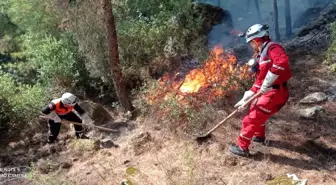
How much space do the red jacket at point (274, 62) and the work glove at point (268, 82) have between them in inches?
2.0

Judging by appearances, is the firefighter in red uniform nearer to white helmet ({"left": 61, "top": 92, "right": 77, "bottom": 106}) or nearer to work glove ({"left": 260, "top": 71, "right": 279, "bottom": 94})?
work glove ({"left": 260, "top": 71, "right": 279, "bottom": 94})

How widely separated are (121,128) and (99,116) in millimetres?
837

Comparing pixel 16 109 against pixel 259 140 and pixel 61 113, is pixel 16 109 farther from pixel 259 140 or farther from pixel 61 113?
pixel 259 140

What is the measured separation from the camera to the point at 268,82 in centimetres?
493

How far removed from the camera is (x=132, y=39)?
1039 centimetres

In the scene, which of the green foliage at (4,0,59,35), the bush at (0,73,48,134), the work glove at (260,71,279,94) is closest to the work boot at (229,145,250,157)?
the work glove at (260,71,279,94)

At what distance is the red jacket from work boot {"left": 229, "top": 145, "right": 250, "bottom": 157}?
3.60ft

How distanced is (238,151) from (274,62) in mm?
1543

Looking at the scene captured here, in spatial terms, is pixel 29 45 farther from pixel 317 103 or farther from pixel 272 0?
pixel 272 0

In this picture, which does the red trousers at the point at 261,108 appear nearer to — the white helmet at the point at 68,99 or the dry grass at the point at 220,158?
the dry grass at the point at 220,158

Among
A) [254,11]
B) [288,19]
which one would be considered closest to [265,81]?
[288,19]

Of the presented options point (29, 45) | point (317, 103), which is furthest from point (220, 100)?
point (29, 45)

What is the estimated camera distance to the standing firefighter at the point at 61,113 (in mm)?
7542

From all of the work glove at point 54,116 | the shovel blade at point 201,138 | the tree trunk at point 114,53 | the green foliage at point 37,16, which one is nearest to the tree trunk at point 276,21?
the tree trunk at point 114,53
